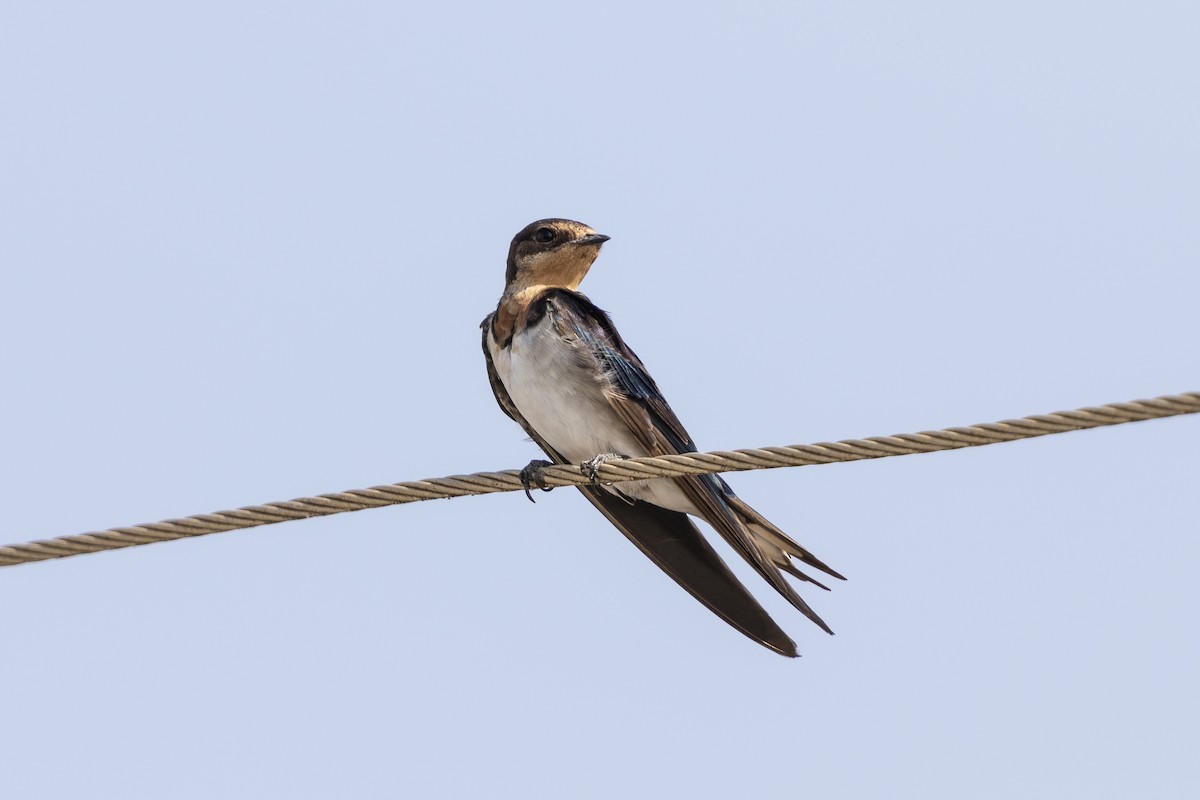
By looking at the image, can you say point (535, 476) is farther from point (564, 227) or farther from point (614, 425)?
point (564, 227)

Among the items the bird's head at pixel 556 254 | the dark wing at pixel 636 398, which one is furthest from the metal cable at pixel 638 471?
the bird's head at pixel 556 254

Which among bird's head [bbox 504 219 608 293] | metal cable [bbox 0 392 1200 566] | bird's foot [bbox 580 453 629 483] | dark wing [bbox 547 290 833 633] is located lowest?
metal cable [bbox 0 392 1200 566]

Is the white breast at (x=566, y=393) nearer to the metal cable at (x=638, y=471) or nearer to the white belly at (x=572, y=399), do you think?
the white belly at (x=572, y=399)

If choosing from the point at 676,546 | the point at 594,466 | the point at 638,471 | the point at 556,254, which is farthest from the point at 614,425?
the point at 638,471

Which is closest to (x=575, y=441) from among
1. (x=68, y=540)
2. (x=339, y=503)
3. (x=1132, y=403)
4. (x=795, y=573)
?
(x=795, y=573)

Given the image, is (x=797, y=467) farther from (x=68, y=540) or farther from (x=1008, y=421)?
(x=68, y=540)

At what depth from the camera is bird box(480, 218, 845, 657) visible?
6875 mm

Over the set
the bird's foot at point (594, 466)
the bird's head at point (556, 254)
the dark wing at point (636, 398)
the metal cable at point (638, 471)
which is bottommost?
the metal cable at point (638, 471)

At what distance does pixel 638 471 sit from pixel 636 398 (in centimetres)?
159

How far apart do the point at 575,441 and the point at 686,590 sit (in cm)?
73

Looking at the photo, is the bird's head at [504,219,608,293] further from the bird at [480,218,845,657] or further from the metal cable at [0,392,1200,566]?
the metal cable at [0,392,1200,566]

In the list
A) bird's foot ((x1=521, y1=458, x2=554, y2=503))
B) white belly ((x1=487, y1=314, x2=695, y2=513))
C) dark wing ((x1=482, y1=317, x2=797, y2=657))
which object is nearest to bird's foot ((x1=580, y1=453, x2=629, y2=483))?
bird's foot ((x1=521, y1=458, x2=554, y2=503))

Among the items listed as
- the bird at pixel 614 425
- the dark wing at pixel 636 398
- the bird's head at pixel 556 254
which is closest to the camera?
the dark wing at pixel 636 398

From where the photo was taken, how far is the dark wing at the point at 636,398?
6691 mm
